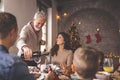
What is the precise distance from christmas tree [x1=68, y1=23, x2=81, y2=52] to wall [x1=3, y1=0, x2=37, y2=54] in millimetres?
2509

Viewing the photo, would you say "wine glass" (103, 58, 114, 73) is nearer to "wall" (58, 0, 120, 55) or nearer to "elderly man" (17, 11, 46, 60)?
"elderly man" (17, 11, 46, 60)

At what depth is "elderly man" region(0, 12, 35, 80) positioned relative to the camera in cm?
153

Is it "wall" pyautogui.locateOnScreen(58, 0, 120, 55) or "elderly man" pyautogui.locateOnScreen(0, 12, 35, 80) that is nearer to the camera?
"elderly man" pyautogui.locateOnScreen(0, 12, 35, 80)

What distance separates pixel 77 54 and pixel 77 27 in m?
8.04

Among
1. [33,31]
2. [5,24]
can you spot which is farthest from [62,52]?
[5,24]

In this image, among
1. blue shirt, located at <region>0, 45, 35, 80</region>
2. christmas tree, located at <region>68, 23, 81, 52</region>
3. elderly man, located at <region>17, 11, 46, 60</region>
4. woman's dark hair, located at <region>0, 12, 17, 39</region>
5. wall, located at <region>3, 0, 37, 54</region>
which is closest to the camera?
blue shirt, located at <region>0, 45, 35, 80</region>

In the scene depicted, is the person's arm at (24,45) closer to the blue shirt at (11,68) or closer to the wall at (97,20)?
the blue shirt at (11,68)

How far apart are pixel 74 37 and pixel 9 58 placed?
23.6ft

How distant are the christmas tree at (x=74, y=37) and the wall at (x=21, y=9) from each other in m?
2.51

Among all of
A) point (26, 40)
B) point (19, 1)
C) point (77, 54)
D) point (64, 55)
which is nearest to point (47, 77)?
point (77, 54)

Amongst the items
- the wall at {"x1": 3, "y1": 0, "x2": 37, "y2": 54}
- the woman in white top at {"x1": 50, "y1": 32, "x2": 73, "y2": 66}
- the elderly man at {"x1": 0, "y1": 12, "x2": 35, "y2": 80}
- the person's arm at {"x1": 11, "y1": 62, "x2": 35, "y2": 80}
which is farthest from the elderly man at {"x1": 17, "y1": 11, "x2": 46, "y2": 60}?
the person's arm at {"x1": 11, "y1": 62, "x2": 35, "y2": 80}

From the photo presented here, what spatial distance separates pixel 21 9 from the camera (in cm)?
541

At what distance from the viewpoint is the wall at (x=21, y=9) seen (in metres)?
4.71

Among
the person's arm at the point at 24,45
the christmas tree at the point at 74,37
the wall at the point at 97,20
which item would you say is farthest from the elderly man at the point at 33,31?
the wall at the point at 97,20
